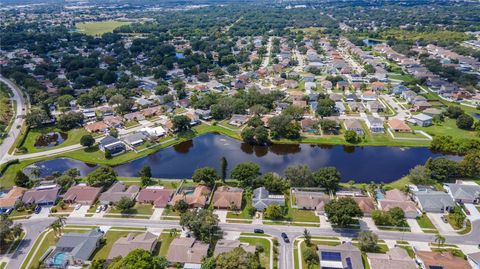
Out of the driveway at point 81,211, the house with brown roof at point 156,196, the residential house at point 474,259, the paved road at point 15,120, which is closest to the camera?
the residential house at point 474,259

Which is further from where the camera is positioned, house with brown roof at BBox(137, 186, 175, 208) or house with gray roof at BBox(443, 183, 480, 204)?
house with brown roof at BBox(137, 186, 175, 208)

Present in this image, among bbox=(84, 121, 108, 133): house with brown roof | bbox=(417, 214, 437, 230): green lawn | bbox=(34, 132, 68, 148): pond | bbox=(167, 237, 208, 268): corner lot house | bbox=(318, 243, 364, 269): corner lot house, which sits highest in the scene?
bbox=(318, 243, 364, 269): corner lot house

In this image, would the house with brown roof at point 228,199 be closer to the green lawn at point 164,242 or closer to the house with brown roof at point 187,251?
the green lawn at point 164,242

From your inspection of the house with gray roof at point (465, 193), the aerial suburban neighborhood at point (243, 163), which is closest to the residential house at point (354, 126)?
the aerial suburban neighborhood at point (243, 163)

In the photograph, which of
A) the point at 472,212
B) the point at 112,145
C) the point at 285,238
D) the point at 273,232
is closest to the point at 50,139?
the point at 112,145

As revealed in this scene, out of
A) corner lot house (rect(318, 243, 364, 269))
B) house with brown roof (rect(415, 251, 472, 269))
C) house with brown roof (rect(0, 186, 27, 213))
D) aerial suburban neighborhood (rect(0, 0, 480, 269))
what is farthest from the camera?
house with brown roof (rect(0, 186, 27, 213))

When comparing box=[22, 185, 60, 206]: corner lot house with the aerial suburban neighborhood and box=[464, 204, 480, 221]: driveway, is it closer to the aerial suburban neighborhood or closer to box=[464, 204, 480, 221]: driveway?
the aerial suburban neighborhood

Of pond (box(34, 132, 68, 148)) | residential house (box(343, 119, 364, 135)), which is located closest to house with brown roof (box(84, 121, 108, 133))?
pond (box(34, 132, 68, 148))
